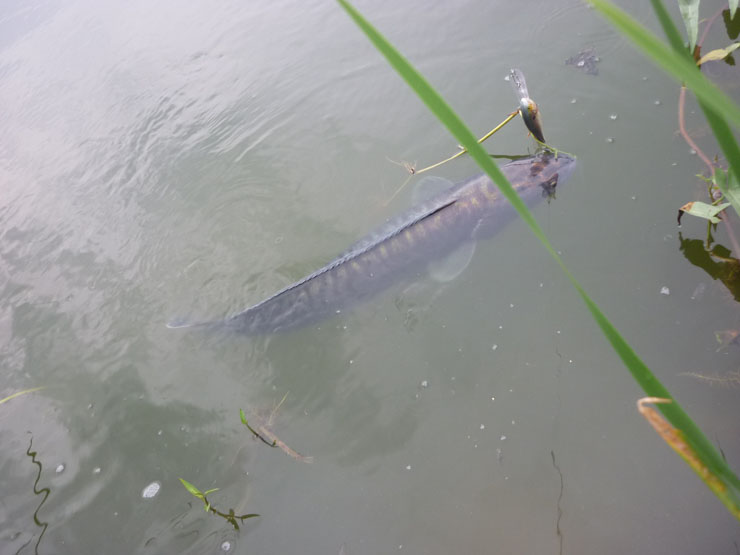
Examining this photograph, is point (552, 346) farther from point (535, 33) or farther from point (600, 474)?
point (535, 33)

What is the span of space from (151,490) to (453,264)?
2.89 metres

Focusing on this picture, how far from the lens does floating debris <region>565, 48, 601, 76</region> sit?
15.2 feet

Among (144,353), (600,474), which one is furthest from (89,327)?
(600,474)

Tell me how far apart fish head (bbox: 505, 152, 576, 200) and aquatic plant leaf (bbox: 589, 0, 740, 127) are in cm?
327

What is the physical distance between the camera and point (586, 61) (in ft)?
15.5

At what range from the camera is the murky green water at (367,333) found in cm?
280

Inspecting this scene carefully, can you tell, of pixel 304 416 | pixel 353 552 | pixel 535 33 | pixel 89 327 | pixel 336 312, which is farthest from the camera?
pixel 535 33

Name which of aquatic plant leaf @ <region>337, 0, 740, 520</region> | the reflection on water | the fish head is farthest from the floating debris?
aquatic plant leaf @ <region>337, 0, 740, 520</region>

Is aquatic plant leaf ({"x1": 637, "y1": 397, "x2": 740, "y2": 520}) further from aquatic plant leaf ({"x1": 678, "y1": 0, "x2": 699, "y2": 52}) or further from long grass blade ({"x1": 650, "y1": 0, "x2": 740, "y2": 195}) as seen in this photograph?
aquatic plant leaf ({"x1": 678, "y1": 0, "x2": 699, "y2": 52})

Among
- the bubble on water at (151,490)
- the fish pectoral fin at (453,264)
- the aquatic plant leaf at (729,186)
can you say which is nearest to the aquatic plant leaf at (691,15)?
the aquatic plant leaf at (729,186)

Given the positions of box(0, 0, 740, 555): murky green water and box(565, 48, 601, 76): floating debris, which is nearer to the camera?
box(0, 0, 740, 555): murky green water

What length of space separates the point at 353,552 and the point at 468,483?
2.68 feet

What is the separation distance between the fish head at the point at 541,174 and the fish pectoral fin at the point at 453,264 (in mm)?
654

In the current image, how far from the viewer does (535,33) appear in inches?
207
